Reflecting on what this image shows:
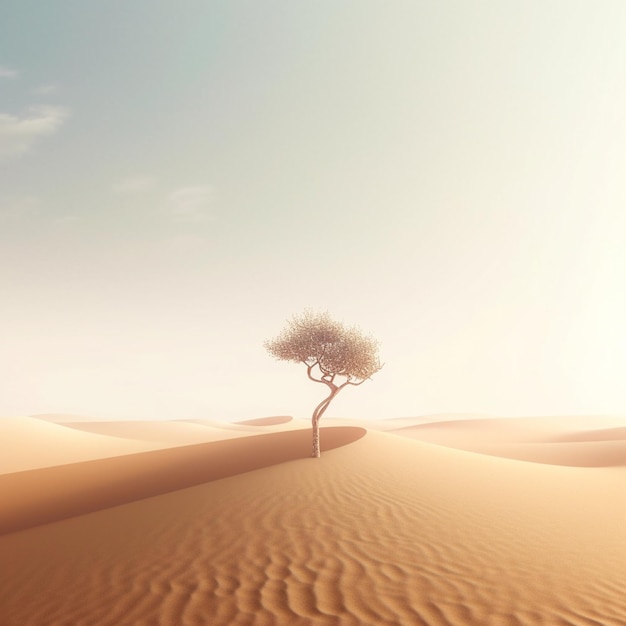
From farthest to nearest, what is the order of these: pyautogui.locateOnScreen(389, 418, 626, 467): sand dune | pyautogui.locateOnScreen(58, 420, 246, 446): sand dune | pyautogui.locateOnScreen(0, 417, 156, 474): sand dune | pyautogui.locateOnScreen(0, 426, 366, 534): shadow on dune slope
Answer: pyautogui.locateOnScreen(58, 420, 246, 446): sand dune → pyautogui.locateOnScreen(0, 417, 156, 474): sand dune → pyautogui.locateOnScreen(389, 418, 626, 467): sand dune → pyautogui.locateOnScreen(0, 426, 366, 534): shadow on dune slope

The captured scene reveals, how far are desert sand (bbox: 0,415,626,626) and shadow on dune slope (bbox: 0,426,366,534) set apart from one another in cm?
17

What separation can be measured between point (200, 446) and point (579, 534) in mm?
26561

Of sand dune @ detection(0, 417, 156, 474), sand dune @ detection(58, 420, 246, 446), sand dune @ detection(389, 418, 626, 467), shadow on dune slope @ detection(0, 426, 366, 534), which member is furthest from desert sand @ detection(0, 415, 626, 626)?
sand dune @ detection(58, 420, 246, 446)

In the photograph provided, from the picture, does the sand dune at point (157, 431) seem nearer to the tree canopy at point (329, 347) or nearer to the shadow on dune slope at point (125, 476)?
the shadow on dune slope at point (125, 476)

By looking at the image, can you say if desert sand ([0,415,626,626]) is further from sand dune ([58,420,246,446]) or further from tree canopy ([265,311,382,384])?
sand dune ([58,420,246,446])

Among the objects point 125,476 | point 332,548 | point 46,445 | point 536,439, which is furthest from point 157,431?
point 332,548

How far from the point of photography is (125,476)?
20734mm

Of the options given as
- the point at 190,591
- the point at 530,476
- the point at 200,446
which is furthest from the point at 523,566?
the point at 200,446

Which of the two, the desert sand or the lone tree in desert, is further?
the lone tree in desert

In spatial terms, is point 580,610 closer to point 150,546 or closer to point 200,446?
point 150,546

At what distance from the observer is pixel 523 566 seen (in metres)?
7.34

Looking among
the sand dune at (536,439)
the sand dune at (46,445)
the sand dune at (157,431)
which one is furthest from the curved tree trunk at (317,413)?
the sand dune at (157,431)

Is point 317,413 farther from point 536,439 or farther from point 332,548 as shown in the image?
point 536,439

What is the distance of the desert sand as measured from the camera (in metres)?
5.88
